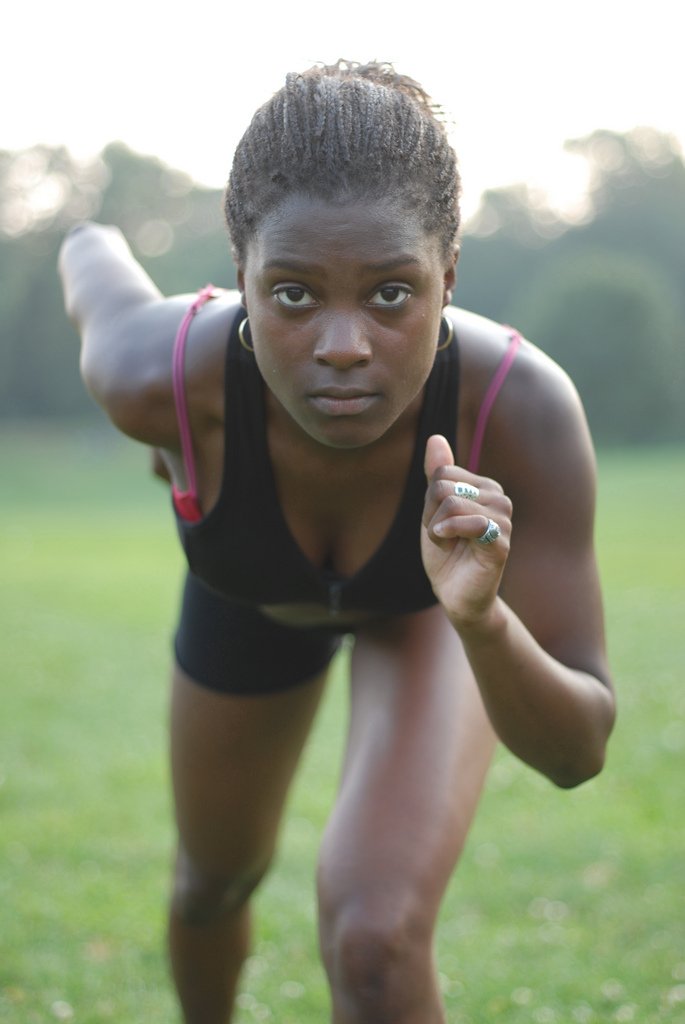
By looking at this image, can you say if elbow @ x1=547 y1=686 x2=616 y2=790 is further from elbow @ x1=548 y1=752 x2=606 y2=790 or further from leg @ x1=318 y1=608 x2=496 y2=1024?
leg @ x1=318 y1=608 x2=496 y2=1024

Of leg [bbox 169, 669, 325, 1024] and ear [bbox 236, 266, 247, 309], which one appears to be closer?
ear [bbox 236, 266, 247, 309]

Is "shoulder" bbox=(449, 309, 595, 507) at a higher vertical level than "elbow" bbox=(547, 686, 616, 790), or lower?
higher

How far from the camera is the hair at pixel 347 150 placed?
2613mm

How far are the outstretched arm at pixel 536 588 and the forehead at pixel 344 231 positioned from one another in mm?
415

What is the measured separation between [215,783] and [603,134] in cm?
7824

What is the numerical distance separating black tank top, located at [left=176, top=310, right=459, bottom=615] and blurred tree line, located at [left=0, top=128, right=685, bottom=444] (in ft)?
165

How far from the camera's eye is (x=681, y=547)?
20.5 m

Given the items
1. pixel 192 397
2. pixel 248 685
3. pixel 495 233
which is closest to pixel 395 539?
pixel 192 397

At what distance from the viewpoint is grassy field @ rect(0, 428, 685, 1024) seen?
16.3ft

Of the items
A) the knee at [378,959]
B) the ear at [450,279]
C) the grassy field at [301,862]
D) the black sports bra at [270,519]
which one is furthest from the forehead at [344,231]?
the grassy field at [301,862]

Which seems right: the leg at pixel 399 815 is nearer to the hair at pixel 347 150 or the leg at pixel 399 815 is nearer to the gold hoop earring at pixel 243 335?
the gold hoop earring at pixel 243 335

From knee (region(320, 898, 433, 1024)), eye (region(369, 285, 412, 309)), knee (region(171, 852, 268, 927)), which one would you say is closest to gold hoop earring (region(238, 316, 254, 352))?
eye (region(369, 285, 412, 309))

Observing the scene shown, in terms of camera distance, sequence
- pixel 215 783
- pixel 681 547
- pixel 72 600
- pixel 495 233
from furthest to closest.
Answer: pixel 495 233 → pixel 681 547 → pixel 72 600 → pixel 215 783

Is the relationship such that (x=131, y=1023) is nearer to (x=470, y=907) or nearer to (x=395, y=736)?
(x=470, y=907)
